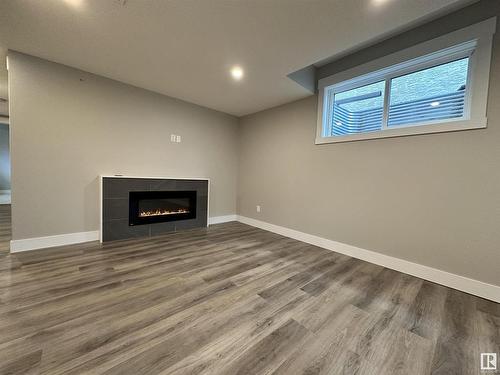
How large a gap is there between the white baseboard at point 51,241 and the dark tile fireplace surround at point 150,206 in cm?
25

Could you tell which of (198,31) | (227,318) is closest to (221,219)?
(227,318)

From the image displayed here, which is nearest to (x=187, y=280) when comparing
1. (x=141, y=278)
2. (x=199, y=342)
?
(x=141, y=278)

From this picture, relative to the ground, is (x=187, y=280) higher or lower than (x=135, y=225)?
lower

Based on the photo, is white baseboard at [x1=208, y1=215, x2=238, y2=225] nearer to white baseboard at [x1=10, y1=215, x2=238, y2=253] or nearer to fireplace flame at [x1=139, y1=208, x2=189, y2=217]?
fireplace flame at [x1=139, y1=208, x2=189, y2=217]

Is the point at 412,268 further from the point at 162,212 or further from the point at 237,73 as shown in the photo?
the point at 162,212

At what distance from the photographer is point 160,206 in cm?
359

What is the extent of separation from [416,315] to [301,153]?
2.51m

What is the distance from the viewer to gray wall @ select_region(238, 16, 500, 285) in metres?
1.86

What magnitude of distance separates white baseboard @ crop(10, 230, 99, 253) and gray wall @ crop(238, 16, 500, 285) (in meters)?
3.05

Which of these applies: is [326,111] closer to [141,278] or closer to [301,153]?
[301,153]

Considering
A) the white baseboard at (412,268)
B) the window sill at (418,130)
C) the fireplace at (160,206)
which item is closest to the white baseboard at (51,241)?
the fireplace at (160,206)

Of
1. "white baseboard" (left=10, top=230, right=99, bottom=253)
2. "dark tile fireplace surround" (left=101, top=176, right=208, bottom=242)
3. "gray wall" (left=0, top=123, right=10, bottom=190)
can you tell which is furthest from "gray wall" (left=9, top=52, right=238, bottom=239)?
"gray wall" (left=0, top=123, right=10, bottom=190)

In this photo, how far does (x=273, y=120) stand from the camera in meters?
3.92

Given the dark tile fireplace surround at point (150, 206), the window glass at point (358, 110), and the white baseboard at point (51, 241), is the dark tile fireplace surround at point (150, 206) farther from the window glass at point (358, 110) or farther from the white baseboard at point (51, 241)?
the window glass at point (358, 110)
